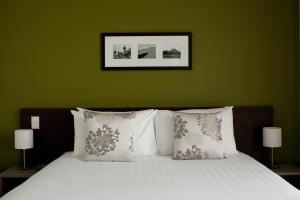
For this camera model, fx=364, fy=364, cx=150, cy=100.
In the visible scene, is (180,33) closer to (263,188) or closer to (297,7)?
(297,7)

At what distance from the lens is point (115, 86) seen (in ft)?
11.7

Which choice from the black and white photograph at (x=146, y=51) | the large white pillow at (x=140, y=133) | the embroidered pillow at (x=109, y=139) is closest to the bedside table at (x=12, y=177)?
the large white pillow at (x=140, y=133)

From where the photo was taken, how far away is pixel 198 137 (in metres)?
2.97

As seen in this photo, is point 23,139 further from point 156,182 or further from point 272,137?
point 272,137

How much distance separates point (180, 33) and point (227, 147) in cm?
117

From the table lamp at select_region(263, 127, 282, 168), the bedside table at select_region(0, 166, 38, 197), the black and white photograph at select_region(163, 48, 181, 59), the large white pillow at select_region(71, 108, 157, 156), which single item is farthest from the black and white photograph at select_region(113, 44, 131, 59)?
the table lamp at select_region(263, 127, 282, 168)

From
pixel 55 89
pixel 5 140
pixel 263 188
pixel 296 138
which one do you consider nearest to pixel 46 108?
pixel 55 89

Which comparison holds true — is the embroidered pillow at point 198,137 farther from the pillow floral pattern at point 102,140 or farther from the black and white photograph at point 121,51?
the black and white photograph at point 121,51

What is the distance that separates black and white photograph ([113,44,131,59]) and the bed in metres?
0.74

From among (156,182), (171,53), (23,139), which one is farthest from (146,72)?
(156,182)

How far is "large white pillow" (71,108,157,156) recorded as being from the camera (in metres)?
3.13

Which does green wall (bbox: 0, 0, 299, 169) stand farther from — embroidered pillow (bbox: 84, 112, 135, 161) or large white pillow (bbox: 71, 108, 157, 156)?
embroidered pillow (bbox: 84, 112, 135, 161)

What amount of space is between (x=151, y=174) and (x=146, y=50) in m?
1.44

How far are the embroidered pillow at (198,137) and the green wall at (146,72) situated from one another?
535 millimetres
